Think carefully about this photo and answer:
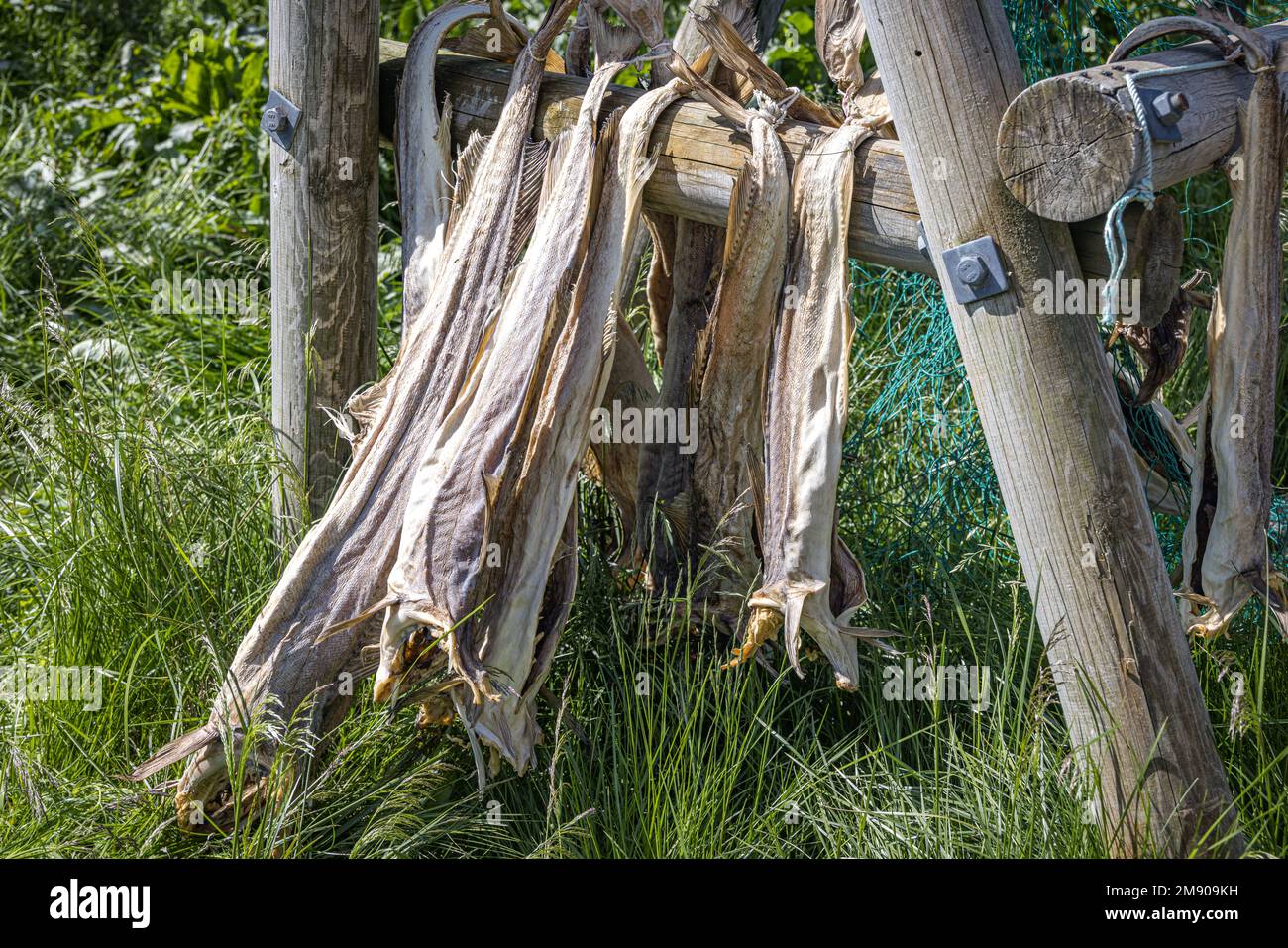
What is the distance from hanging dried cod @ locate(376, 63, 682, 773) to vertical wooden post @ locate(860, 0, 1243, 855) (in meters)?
0.73

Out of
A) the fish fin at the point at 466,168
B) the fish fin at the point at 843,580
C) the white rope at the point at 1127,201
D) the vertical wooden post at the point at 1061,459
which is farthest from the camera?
the fish fin at the point at 466,168

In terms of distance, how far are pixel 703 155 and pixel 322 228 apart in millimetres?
1119

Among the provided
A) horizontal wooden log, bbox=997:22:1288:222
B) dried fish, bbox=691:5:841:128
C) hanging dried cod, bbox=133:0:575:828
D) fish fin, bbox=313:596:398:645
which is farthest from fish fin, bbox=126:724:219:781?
horizontal wooden log, bbox=997:22:1288:222

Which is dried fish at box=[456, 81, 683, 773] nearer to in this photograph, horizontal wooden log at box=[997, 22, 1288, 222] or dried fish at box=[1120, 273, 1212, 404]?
horizontal wooden log at box=[997, 22, 1288, 222]

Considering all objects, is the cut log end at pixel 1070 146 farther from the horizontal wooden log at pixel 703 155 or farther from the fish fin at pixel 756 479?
the fish fin at pixel 756 479

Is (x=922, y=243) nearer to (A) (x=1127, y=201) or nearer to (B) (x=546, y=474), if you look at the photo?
(A) (x=1127, y=201)

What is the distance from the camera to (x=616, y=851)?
2713mm

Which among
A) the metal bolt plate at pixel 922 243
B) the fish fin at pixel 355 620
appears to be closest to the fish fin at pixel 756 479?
the metal bolt plate at pixel 922 243

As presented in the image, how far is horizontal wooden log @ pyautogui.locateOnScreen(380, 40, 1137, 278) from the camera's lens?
8.66 feet

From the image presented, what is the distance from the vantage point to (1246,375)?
2.61 metres

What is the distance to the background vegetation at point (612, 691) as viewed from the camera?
2662mm

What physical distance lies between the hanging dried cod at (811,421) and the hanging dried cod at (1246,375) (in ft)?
2.45
